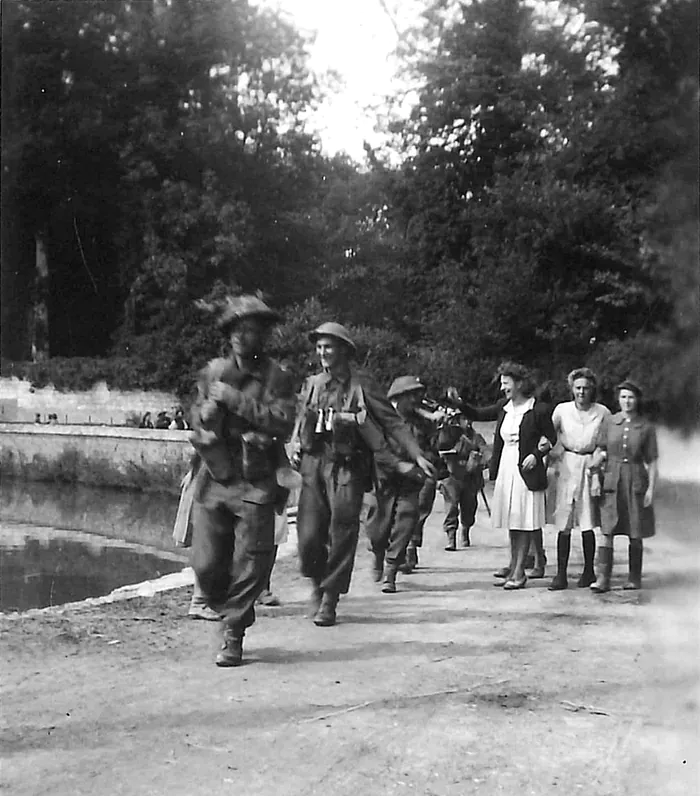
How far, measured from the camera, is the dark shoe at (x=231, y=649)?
501 cm

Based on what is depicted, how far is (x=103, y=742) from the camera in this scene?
387 centimetres

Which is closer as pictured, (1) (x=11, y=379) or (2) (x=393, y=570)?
(1) (x=11, y=379)

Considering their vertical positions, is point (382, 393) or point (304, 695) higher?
point (382, 393)

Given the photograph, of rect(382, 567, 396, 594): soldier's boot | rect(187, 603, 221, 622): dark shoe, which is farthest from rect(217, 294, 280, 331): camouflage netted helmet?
rect(382, 567, 396, 594): soldier's boot

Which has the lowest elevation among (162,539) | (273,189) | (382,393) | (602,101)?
(162,539)

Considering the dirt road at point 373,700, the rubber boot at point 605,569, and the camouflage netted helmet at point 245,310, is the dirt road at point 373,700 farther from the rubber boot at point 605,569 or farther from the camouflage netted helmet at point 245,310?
the camouflage netted helmet at point 245,310

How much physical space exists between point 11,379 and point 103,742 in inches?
73.7

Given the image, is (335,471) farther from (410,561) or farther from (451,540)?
(451,540)

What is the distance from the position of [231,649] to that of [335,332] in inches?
59.4

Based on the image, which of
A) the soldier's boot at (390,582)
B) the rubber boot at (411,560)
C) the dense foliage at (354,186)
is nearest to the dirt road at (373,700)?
the soldier's boot at (390,582)

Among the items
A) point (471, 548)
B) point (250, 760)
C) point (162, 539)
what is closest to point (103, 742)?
point (250, 760)

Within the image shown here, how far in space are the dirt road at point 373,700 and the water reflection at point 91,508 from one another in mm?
1034

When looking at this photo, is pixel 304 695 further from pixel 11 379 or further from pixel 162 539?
pixel 162 539

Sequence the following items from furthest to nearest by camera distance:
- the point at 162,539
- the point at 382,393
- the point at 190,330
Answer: the point at 162,539, the point at 382,393, the point at 190,330
